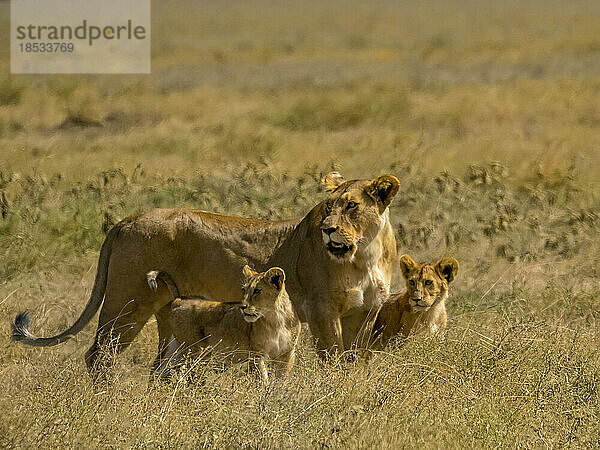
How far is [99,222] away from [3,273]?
4.97 ft

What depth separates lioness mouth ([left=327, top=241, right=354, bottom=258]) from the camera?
23.5 feet

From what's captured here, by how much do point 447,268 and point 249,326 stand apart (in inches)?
56.4

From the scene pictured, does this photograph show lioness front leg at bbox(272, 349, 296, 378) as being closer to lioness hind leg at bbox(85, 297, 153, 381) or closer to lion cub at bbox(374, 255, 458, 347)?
lion cub at bbox(374, 255, 458, 347)

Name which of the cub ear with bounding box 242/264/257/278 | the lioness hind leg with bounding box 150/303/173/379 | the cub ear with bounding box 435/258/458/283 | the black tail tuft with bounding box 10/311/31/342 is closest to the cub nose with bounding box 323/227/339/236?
the cub ear with bounding box 242/264/257/278

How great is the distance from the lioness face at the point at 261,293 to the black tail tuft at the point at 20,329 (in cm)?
156

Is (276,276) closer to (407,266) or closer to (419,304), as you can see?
(419,304)

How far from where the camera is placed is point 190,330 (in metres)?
7.35

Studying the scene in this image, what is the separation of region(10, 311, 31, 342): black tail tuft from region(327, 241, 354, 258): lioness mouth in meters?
2.05

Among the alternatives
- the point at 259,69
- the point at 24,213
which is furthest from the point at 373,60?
the point at 24,213

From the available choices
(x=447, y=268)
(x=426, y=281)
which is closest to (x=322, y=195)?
(x=447, y=268)

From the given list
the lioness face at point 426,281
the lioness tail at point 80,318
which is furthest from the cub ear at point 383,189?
the lioness tail at point 80,318

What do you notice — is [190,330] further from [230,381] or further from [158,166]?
[158,166]
